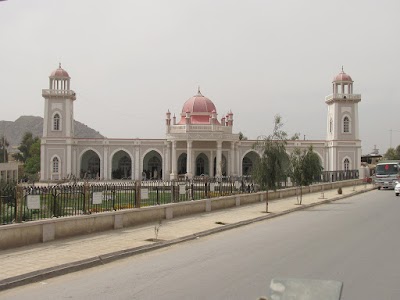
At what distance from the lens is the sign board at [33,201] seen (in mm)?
11445

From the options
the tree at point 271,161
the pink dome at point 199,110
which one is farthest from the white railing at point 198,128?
the tree at point 271,161

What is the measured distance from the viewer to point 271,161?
23.8 meters

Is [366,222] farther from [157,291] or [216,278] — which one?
[157,291]

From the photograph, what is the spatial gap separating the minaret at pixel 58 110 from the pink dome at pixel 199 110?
1374 centimetres

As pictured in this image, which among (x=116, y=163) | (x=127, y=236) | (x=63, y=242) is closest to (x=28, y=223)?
(x=63, y=242)

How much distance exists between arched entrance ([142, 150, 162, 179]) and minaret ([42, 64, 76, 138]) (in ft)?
34.1

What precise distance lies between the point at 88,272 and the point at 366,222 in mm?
10832

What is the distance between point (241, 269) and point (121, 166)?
5669 centimetres

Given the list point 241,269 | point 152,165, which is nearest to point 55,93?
point 152,165

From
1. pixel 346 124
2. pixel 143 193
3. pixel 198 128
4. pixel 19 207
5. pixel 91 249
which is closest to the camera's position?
pixel 91 249

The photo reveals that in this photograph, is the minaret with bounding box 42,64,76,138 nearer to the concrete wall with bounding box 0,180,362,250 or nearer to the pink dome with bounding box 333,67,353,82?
the pink dome with bounding box 333,67,353,82

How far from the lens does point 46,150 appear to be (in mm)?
58344

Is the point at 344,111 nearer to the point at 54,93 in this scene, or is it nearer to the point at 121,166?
the point at 121,166

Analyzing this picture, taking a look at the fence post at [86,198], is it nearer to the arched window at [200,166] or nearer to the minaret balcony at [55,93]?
the minaret balcony at [55,93]
